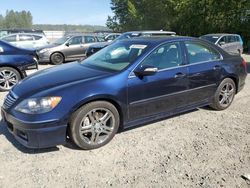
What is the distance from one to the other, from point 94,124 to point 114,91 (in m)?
0.55

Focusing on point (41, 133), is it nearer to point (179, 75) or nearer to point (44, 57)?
point (179, 75)

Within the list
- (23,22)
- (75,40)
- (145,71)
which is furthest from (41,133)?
(23,22)

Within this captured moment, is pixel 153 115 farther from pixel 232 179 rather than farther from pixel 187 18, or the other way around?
pixel 187 18

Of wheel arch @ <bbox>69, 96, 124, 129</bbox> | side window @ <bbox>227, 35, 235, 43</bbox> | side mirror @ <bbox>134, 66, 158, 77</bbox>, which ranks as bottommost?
wheel arch @ <bbox>69, 96, 124, 129</bbox>

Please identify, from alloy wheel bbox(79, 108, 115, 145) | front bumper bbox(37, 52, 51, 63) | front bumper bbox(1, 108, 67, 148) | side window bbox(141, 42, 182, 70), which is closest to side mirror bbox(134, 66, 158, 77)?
side window bbox(141, 42, 182, 70)

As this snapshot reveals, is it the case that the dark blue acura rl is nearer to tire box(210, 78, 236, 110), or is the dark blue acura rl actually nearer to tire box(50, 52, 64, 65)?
tire box(210, 78, 236, 110)

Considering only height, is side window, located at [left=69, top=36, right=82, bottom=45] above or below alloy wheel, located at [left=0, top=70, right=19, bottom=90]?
above

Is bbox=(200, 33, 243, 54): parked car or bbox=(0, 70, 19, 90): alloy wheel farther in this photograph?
bbox=(200, 33, 243, 54): parked car

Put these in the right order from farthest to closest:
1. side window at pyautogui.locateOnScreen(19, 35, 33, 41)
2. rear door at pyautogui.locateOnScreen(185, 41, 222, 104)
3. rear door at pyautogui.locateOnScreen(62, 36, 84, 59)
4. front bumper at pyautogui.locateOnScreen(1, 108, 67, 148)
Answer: side window at pyautogui.locateOnScreen(19, 35, 33, 41), rear door at pyautogui.locateOnScreen(62, 36, 84, 59), rear door at pyautogui.locateOnScreen(185, 41, 222, 104), front bumper at pyautogui.locateOnScreen(1, 108, 67, 148)

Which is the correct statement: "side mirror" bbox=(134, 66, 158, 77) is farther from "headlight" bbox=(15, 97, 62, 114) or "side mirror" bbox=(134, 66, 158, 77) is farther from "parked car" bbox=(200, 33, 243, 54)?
"parked car" bbox=(200, 33, 243, 54)

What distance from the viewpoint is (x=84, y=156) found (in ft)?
13.7

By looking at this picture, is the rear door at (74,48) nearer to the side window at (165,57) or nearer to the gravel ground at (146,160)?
the gravel ground at (146,160)

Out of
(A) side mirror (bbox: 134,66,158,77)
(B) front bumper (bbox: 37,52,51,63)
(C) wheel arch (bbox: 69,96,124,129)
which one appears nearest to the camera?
(C) wheel arch (bbox: 69,96,124,129)

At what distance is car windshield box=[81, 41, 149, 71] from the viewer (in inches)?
189
